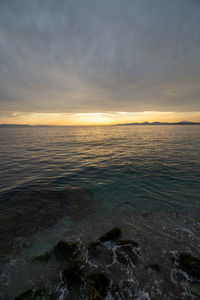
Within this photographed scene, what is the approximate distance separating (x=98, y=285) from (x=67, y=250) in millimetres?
2157

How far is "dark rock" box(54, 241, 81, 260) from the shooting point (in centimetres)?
574

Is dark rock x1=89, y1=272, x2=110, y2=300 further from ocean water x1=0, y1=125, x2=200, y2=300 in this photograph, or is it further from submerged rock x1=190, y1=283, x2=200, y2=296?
submerged rock x1=190, y1=283, x2=200, y2=296

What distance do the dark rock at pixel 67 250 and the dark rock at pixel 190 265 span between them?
4.79m

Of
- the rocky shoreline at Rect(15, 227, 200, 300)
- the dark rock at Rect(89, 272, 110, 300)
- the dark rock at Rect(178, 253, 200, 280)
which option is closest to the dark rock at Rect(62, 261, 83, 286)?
the rocky shoreline at Rect(15, 227, 200, 300)

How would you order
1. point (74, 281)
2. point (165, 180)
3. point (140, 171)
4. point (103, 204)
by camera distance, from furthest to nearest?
1. point (140, 171)
2. point (165, 180)
3. point (103, 204)
4. point (74, 281)

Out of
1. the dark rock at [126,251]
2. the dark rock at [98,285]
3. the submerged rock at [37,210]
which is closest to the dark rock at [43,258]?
the submerged rock at [37,210]

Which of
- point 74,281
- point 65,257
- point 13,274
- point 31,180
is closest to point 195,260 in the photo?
point 74,281

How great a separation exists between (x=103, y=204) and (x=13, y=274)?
20.6 ft

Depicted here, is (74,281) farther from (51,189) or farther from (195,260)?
(51,189)

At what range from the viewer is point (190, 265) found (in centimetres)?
503

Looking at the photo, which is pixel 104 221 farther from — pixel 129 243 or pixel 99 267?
pixel 99 267

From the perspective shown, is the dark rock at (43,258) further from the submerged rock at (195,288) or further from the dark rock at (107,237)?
the submerged rock at (195,288)

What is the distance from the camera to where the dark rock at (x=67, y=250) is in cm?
574

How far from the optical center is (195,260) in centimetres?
510
